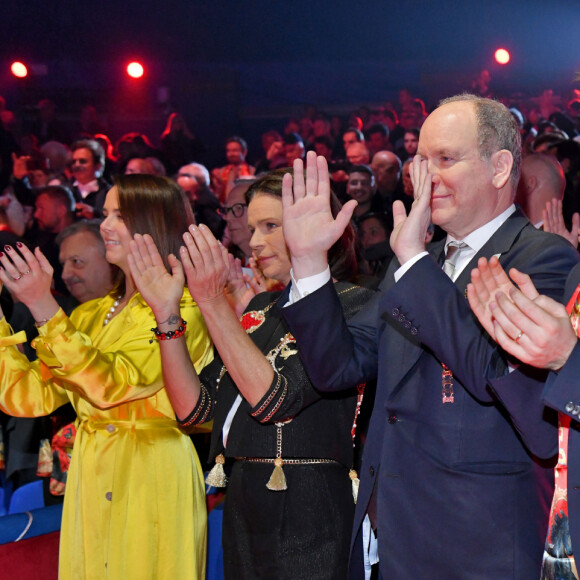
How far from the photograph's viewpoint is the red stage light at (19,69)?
8.43m

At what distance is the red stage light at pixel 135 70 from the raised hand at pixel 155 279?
22.9ft

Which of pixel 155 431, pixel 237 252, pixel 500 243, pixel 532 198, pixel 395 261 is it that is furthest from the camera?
pixel 237 252

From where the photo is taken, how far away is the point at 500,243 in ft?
5.64

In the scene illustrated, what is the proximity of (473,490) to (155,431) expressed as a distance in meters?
1.14

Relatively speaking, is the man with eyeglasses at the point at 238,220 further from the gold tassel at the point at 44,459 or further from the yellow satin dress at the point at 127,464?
the yellow satin dress at the point at 127,464

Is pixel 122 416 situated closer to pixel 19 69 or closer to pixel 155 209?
pixel 155 209

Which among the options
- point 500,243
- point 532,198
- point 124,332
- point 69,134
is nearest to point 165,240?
point 124,332

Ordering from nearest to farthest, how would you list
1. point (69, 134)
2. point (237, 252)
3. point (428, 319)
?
1. point (428, 319)
2. point (237, 252)
3. point (69, 134)

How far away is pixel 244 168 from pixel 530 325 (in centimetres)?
628

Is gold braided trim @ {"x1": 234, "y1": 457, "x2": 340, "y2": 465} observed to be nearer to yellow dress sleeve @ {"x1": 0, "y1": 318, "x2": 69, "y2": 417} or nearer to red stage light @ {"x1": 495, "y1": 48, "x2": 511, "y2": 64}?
yellow dress sleeve @ {"x1": 0, "y1": 318, "x2": 69, "y2": 417}

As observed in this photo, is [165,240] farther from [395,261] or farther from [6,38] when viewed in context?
[6,38]

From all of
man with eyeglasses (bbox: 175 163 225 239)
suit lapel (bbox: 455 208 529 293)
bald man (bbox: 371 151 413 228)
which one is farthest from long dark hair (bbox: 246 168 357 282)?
bald man (bbox: 371 151 413 228)

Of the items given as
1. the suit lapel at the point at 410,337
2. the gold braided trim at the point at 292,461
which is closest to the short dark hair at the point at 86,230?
the gold braided trim at the point at 292,461

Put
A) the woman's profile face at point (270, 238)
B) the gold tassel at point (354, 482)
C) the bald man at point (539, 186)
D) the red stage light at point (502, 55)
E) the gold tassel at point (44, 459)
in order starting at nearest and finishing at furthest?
the gold tassel at point (354, 482)
the woman's profile face at point (270, 238)
the gold tassel at point (44, 459)
the bald man at point (539, 186)
the red stage light at point (502, 55)
